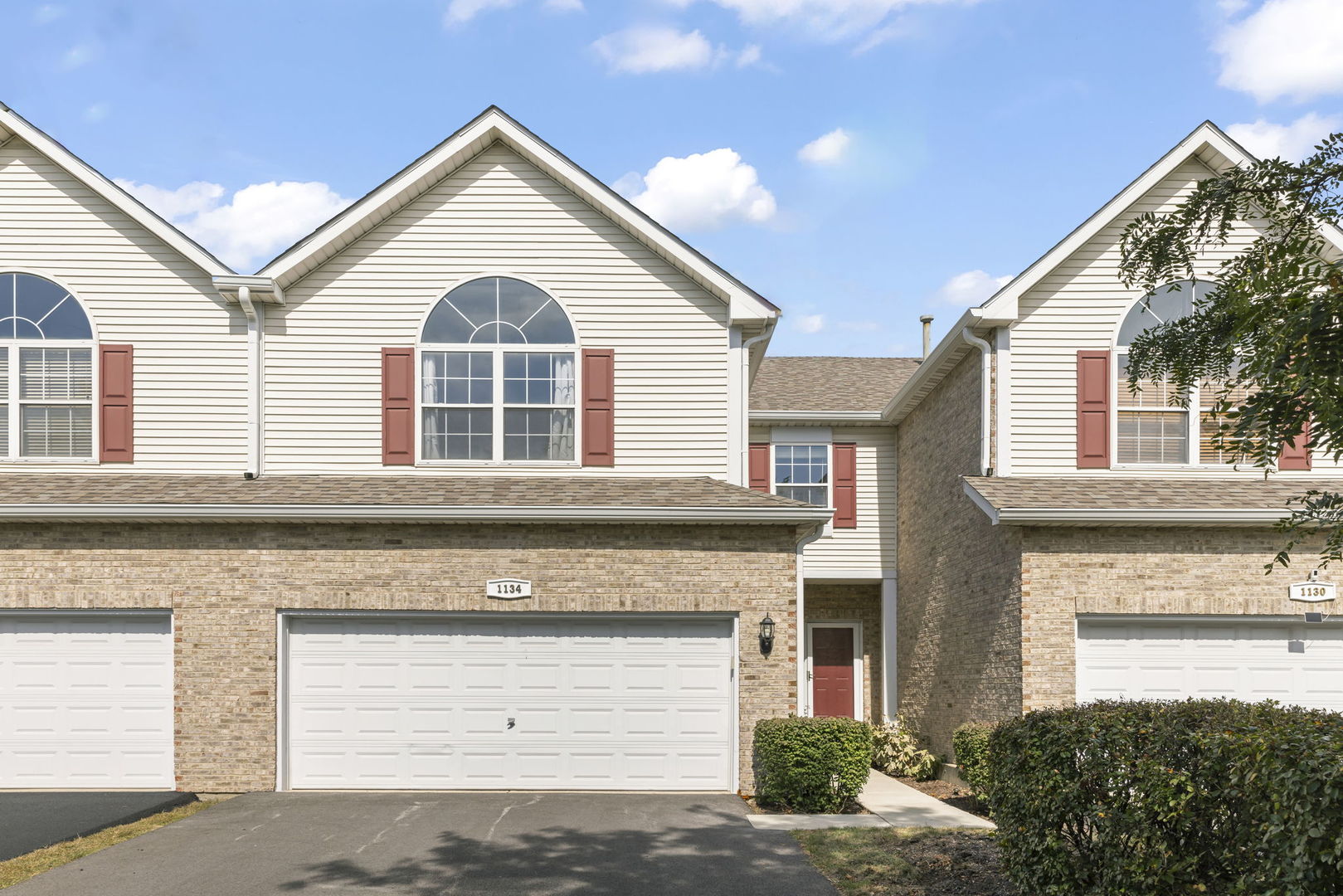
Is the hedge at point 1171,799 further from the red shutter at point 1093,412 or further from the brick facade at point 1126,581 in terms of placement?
the red shutter at point 1093,412

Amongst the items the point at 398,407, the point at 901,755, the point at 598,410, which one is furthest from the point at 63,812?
the point at 901,755

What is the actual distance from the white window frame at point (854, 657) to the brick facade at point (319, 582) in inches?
274

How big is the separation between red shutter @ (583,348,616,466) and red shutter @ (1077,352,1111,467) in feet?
21.1

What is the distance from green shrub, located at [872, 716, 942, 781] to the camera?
53.2 ft

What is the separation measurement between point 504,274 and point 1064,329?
25.9 ft

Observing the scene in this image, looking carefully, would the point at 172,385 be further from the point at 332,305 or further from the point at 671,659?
the point at 671,659

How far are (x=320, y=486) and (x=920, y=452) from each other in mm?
10146

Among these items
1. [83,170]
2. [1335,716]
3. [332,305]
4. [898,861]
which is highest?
[83,170]

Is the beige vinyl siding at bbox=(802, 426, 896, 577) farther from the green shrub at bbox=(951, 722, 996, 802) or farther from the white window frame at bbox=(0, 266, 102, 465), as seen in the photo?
the white window frame at bbox=(0, 266, 102, 465)

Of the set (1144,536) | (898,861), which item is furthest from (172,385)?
(1144,536)

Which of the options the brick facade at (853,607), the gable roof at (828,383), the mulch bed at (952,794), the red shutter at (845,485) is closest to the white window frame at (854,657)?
the brick facade at (853,607)

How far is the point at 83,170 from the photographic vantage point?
47.8ft

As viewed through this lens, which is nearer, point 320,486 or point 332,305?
point 320,486

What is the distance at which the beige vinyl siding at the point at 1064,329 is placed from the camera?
14617 millimetres
